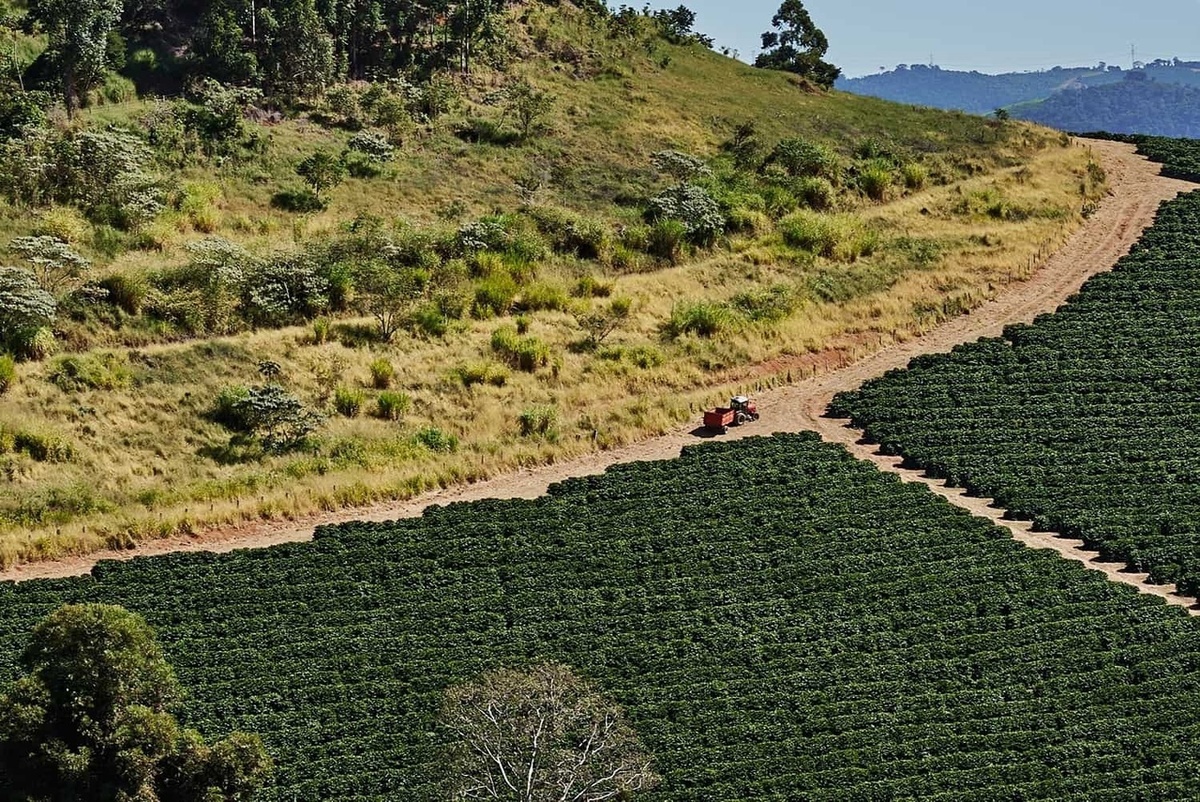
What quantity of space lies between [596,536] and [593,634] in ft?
16.3

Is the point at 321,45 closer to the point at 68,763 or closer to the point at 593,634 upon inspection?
the point at 593,634

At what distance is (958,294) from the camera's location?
55.8 metres

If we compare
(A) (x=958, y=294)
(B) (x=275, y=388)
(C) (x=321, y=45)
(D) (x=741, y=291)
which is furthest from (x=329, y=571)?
(C) (x=321, y=45)

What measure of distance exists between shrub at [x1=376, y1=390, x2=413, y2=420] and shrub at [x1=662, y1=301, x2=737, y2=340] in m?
12.6

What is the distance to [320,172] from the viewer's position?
60844mm

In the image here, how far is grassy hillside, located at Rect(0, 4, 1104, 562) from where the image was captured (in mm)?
41438

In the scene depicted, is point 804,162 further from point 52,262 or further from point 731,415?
point 52,262

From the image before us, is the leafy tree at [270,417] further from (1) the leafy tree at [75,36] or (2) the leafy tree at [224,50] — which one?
(2) the leafy tree at [224,50]

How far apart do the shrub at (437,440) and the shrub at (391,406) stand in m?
1.83

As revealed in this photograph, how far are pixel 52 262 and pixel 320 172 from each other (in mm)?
16254

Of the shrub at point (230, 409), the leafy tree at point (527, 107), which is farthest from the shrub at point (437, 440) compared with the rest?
the leafy tree at point (527, 107)

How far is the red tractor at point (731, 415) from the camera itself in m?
45.1

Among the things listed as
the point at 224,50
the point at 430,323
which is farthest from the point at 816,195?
the point at 224,50

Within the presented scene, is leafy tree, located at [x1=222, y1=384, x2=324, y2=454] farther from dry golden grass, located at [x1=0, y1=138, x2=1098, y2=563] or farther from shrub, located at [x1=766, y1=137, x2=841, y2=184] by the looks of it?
shrub, located at [x1=766, y1=137, x2=841, y2=184]
